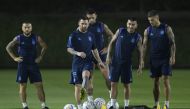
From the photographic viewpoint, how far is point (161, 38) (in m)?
14.8

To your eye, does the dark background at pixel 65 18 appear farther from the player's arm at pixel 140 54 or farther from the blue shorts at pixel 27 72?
the player's arm at pixel 140 54

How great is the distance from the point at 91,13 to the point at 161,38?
183 centimetres

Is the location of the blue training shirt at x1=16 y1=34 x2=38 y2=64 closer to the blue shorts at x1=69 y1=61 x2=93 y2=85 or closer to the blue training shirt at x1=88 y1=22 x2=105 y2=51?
the blue shorts at x1=69 y1=61 x2=93 y2=85

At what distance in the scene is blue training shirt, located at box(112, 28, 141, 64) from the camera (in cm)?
1454

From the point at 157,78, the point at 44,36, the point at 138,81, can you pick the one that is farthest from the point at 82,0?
the point at 157,78

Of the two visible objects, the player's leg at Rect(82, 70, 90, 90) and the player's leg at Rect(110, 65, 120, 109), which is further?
the player's leg at Rect(110, 65, 120, 109)

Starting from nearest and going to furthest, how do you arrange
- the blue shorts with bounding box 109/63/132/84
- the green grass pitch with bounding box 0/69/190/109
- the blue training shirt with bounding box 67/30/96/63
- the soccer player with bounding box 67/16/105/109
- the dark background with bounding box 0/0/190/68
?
1. the soccer player with bounding box 67/16/105/109
2. the blue training shirt with bounding box 67/30/96/63
3. the blue shorts with bounding box 109/63/132/84
4. the green grass pitch with bounding box 0/69/190/109
5. the dark background with bounding box 0/0/190/68

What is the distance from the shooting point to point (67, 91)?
65.8 feet

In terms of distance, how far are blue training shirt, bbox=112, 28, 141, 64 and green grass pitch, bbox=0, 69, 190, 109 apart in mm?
1992

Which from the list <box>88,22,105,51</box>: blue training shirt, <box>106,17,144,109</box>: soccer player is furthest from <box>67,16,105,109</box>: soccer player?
<box>88,22,105,51</box>: blue training shirt

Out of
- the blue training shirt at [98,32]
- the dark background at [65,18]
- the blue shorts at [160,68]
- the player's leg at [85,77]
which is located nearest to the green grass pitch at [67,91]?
the blue shorts at [160,68]

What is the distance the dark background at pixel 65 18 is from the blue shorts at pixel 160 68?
51.2 ft

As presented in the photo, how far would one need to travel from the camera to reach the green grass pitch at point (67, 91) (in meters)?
16.7

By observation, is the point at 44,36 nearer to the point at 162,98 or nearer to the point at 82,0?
the point at 82,0
